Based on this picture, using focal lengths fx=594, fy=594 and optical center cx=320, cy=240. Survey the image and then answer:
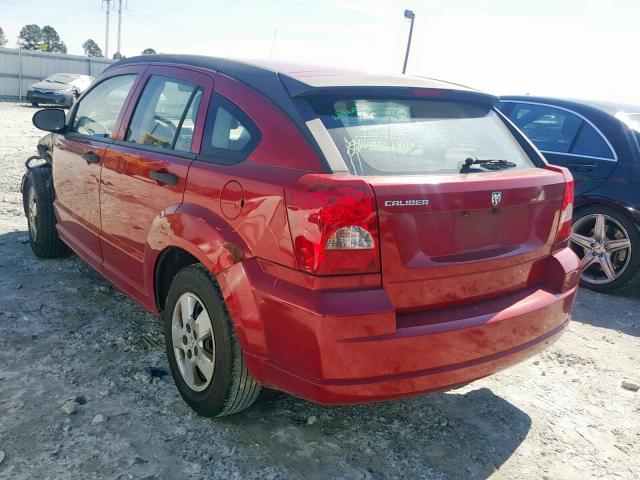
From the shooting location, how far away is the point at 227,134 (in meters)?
2.83

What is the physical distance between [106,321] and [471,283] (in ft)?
8.53

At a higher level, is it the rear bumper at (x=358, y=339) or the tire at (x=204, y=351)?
the rear bumper at (x=358, y=339)

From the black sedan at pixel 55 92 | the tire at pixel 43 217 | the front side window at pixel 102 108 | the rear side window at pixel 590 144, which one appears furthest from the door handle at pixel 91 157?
the black sedan at pixel 55 92

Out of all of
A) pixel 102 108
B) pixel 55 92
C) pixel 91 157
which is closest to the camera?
pixel 91 157

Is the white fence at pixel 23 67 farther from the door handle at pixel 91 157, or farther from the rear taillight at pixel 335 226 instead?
the rear taillight at pixel 335 226

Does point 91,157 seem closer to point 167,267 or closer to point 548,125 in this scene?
point 167,267

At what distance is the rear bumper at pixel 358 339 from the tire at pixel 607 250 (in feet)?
10.4

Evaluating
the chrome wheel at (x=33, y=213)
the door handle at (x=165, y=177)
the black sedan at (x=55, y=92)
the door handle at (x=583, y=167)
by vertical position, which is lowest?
the black sedan at (x=55, y=92)

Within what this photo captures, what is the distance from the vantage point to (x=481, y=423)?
10.2 feet

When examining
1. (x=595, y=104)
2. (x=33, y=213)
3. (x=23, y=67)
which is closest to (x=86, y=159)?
(x=33, y=213)

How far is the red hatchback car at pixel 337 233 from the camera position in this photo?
2281 mm

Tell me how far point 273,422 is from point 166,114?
177 centimetres

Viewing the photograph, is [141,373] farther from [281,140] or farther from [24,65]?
[24,65]

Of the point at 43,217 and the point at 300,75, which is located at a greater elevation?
the point at 300,75
